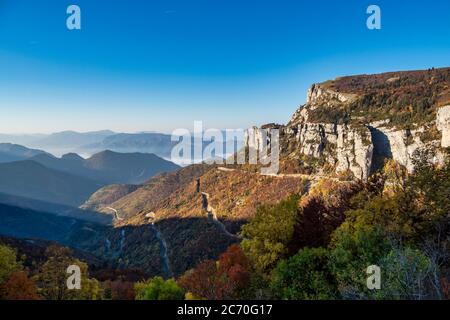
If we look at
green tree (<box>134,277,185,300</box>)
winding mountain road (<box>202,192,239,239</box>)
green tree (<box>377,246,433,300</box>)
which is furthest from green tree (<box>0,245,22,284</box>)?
winding mountain road (<box>202,192,239,239</box>)

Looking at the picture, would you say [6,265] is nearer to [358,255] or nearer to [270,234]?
[270,234]

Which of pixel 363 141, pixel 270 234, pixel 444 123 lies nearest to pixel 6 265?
pixel 270 234

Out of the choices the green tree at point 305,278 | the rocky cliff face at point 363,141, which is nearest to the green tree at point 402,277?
the green tree at point 305,278

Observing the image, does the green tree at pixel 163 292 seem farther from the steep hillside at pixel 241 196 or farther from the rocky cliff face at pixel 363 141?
the steep hillside at pixel 241 196

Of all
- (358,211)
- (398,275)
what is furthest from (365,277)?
(358,211)

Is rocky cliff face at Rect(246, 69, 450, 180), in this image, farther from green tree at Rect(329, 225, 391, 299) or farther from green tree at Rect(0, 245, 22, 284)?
green tree at Rect(0, 245, 22, 284)
